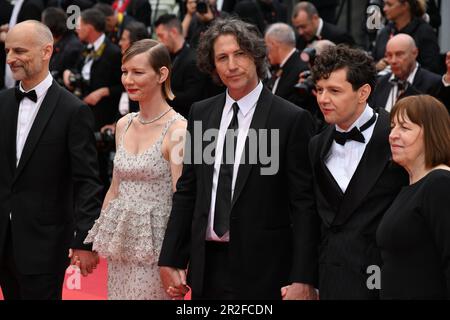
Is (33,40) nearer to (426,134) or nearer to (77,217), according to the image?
(77,217)

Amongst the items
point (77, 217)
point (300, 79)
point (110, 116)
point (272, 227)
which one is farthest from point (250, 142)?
point (110, 116)

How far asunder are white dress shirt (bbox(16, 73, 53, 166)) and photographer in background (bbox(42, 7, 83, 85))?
4.39 meters

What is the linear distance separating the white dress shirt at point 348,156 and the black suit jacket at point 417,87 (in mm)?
2993

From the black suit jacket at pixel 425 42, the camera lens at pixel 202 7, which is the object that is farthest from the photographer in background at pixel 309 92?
the camera lens at pixel 202 7

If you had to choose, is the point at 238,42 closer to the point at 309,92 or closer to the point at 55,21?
the point at 309,92

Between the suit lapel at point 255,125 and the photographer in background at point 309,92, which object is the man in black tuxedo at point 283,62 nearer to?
the photographer in background at point 309,92

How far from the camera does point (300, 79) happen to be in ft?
23.8

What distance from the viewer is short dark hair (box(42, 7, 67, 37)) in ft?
29.6

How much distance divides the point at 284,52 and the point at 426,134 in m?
4.28

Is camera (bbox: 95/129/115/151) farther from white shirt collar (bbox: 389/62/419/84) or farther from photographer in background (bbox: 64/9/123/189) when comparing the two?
white shirt collar (bbox: 389/62/419/84)

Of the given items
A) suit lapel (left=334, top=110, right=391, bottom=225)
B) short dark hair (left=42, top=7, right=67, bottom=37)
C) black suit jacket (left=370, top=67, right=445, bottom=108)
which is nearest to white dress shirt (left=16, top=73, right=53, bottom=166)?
suit lapel (left=334, top=110, right=391, bottom=225)

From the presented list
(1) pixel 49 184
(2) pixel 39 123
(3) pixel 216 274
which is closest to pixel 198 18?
(2) pixel 39 123

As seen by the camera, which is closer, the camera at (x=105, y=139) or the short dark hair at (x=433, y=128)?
the short dark hair at (x=433, y=128)

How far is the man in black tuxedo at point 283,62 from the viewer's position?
7426 millimetres
